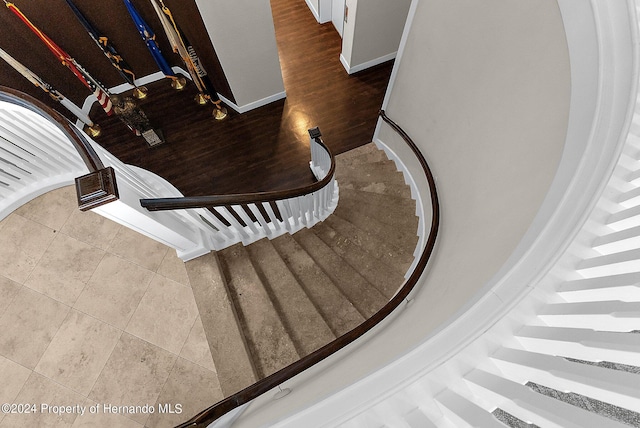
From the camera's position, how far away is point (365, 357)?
142 cm

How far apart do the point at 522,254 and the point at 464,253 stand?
737mm

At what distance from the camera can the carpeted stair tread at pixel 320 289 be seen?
8.11ft

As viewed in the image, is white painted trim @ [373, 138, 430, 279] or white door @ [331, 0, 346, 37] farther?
white door @ [331, 0, 346, 37]

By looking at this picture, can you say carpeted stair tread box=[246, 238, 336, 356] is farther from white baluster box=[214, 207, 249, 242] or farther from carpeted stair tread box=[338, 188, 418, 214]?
carpeted stair tread box=[338, 188, 418, 214]

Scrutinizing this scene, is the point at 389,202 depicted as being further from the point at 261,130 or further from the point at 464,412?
the point at 464,412

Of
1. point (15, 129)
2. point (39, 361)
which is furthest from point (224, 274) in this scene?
point (15, 129)

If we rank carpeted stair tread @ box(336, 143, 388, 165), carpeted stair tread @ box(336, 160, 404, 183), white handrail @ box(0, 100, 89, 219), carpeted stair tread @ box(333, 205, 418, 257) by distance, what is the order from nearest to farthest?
white handrail @ box(0, 100, 89, 219) < carpeted stair tread @ box(333, 205, 418, 257) < carpeted stair tread @ box(336, 160, 404, 183) < carpeted stair tread @ box(336, 143, 388, 165)

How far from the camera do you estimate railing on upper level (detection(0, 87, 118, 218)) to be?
4.84ft

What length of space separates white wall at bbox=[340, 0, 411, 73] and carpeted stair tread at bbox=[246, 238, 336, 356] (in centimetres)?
312

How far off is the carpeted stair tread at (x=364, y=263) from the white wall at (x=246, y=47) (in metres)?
2.21

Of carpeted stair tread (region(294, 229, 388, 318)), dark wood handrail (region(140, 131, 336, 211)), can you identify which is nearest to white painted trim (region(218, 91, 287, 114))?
carpeted stair tread (region(294, 229, 388, 318))

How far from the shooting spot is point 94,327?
212 cm

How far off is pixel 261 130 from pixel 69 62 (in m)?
Result: 2.29

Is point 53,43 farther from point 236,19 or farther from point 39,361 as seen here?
point 39,361
